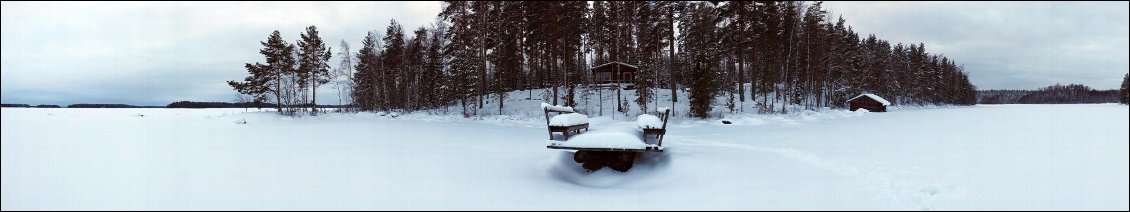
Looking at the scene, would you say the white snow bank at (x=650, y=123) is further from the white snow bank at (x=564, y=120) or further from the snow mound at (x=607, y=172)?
the white snow bank at (x=564, y=120)

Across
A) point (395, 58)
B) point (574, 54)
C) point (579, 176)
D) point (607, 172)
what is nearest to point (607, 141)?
point (607, 172)

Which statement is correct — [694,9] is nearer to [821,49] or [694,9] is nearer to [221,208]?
[821,49]

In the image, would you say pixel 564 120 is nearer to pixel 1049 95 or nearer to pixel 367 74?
pixel 367 74

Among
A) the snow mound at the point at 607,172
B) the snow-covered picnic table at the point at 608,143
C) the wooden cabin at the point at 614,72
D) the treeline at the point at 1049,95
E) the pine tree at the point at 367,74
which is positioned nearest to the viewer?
the snow mound at the point at 607,172

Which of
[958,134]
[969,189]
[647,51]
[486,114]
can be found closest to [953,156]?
[969,189]

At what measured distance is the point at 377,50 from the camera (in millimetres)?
45781

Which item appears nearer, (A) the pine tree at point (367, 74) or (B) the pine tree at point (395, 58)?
(B) the pine tree at point (395, 58)

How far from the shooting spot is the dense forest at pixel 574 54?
3170 centimetres

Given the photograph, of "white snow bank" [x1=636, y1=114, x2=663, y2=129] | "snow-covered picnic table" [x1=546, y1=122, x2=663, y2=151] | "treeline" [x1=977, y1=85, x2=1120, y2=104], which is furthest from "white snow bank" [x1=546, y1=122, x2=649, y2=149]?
"treeline" [x1=977, y1=85, x2=1120, y2=104]

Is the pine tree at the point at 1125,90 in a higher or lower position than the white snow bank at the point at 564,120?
higher

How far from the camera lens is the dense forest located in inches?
1248

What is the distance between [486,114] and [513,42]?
9.08 meters

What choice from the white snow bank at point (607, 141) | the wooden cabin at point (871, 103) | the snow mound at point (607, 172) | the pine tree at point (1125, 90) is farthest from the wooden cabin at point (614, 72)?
the pine tree at point (1125, 90)

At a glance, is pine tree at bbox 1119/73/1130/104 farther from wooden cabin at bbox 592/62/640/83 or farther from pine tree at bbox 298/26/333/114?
pine tree at bbox 298/26/333/114
